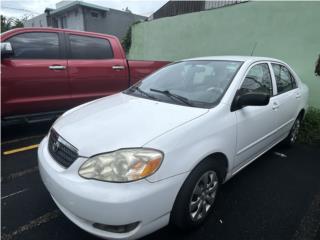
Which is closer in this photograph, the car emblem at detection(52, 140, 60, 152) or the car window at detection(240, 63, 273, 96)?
the car emblem at detection(52, 140, 60, 152)

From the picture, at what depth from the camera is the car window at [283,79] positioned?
339 centimetres

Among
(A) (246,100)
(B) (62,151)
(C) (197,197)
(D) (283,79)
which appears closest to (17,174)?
(B) (62,151)

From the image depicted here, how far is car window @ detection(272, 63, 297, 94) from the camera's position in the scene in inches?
133

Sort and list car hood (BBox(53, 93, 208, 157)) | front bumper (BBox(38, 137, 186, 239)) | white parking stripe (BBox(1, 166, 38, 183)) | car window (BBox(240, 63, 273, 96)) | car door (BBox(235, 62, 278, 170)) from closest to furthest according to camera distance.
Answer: front bumper (BBox(38, 137, 186, 239)) → car hood (BBox(53, 93, 208, 157)) → car door (BBox(235, 62, 278, 170)) → car window (BBox(240, 63, 273, 96)) → white parking stripe (BBox(1, 166, 38, 183))

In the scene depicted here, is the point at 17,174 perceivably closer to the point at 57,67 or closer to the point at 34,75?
the point at 34,75

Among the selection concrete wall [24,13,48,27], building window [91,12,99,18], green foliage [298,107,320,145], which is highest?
building window [91,12,99,18]

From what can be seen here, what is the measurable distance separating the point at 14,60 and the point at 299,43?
5.62 metres

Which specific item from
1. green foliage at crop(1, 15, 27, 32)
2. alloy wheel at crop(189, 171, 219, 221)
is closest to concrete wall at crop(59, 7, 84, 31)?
green foliage at crop(1, 15, 27, 32)

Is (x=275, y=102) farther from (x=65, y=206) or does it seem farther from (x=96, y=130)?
(x=65, y=206)

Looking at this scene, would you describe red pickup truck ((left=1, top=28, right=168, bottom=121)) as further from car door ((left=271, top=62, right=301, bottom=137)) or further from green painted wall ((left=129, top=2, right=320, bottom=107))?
green painted wall ((left=129, top=2, right=320, bottom=107))

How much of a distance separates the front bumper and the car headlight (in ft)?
0.13

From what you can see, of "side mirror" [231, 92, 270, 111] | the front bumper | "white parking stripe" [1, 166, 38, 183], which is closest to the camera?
the front bumper

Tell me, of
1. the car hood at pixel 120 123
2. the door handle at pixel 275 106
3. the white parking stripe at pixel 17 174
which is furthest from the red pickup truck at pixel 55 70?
the door handle at pixel 275 106

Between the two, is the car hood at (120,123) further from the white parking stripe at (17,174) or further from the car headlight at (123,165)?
the white parking stripe at (17,174)
